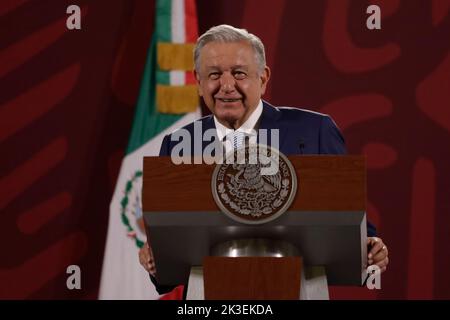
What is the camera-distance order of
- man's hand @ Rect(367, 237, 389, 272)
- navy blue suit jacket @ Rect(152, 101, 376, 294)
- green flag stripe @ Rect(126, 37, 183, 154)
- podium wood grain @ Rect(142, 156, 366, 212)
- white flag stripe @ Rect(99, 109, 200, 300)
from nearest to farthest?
podium wood grain @ Rect(142, 156, 366, 212) → man's hand @ Rect(367, 237, 389, 272) → navy blue suit jacket @ Rect(152, 101, 376, 294) → white flag stripe @ Rect(99, 109, 200, 300) → green flag stripe @ Rect(126, 37, 183, 154)

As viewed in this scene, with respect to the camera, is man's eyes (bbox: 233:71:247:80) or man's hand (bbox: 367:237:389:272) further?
man's eyes (bbox: 233:71:247:80)

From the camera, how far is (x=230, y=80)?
2.54 m

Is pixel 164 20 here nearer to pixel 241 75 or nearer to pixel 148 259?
pixel 241 75

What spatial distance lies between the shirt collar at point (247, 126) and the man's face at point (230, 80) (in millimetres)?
12

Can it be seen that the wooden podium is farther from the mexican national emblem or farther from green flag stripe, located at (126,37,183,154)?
green flag stripe, located at (126,37,183,154)

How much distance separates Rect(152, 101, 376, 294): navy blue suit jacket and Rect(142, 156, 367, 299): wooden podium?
1.83 feet

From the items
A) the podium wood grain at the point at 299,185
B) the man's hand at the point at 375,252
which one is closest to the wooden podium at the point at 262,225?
the podium wood grain at the point at 299,185

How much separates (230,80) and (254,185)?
0.69 metres

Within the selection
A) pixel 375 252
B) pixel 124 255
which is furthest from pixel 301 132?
pixel 124 255

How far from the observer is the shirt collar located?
2564 millimetres

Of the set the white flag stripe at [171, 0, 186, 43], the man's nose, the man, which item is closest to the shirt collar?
the man

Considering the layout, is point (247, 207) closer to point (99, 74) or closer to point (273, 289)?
point (273, 289)

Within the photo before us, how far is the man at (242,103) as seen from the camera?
2.50 m

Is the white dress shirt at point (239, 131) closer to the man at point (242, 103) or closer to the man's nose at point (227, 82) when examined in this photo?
the man at point (242, 103)
